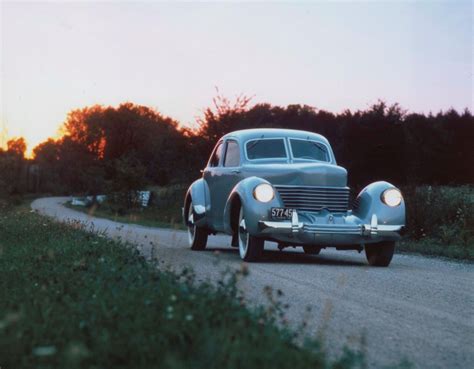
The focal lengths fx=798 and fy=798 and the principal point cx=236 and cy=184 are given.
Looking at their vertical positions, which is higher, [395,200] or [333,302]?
[395,200]

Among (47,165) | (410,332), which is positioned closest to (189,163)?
(410,332)

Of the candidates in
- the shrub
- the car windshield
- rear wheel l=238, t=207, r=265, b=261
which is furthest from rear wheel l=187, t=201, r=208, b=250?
the shrub

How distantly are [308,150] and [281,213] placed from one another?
2367 millimetres

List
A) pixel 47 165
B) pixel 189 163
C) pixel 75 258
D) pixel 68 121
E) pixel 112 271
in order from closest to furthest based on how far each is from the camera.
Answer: pixel 112 271, pixel 75 258, pixel 189 163, pixel 68 121, pixel 47 165

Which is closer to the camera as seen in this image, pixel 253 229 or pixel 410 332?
pixel 410 332

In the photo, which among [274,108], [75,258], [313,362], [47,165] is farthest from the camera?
[47,165]

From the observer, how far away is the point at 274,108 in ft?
241

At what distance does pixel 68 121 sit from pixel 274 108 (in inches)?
1281

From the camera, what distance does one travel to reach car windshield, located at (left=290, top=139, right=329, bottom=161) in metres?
12.9

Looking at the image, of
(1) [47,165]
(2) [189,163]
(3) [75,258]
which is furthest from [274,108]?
(3) [75,258]

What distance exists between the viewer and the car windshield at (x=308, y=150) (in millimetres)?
12882

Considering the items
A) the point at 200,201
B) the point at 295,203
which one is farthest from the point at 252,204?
the point at 200,201

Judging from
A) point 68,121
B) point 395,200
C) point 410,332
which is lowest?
point 410,332

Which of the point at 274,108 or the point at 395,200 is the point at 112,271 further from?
the point at 274,108
